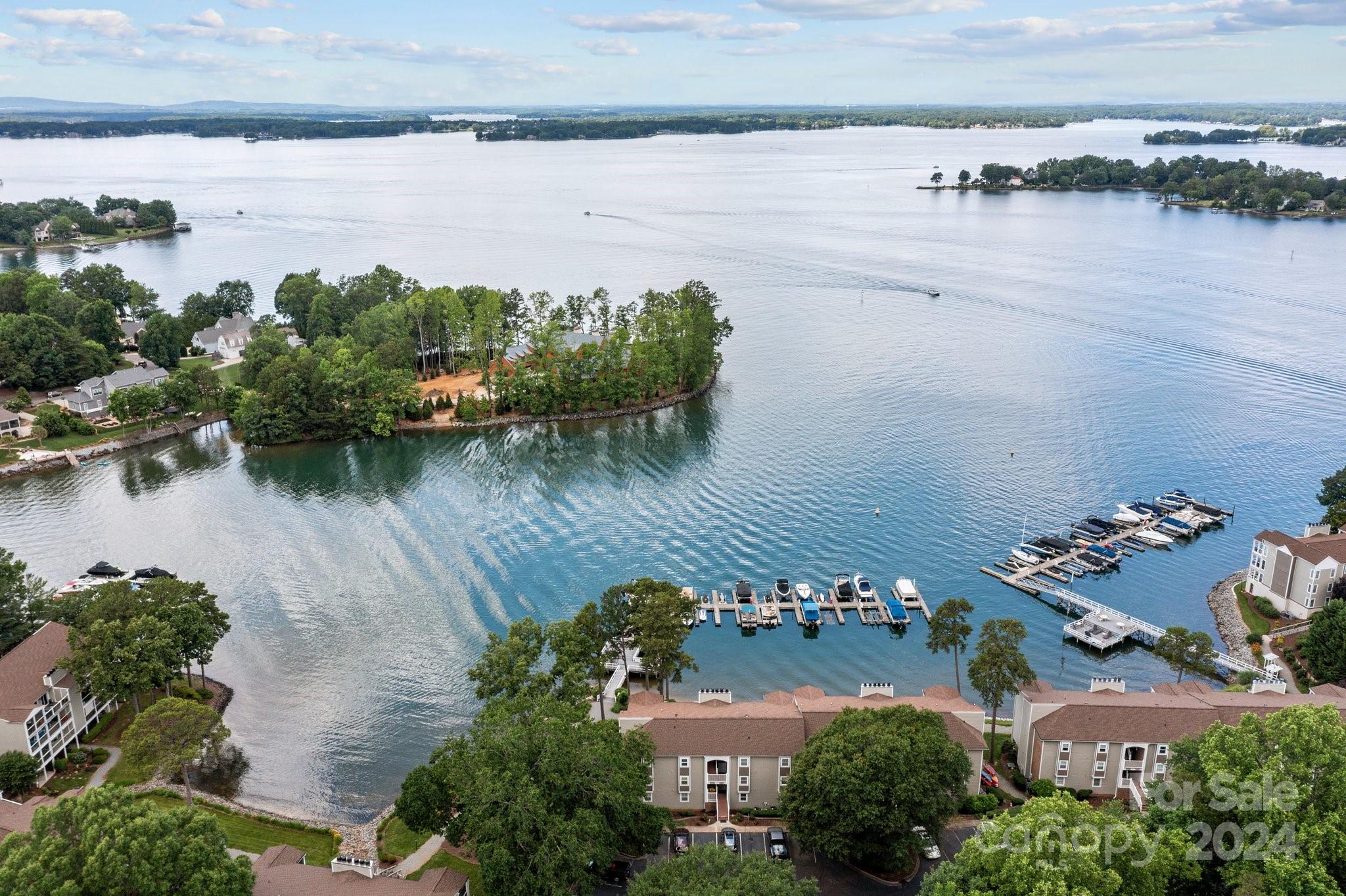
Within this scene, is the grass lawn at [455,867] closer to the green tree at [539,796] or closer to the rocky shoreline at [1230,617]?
the green tree at [539,796]

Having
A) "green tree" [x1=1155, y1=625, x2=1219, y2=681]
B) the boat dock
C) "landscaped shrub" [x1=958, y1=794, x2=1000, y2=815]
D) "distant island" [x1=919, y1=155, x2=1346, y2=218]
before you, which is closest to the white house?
the boat dock

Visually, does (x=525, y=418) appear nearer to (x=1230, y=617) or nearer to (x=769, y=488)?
(x=769, y=488)

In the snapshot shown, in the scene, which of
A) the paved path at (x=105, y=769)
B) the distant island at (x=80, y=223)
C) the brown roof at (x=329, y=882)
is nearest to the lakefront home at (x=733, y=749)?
the brown roof at (x=329, y=882)

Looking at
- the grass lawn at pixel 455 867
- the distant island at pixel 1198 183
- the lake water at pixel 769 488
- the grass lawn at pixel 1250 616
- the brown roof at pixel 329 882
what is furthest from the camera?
the distant island at pixel 1198 183

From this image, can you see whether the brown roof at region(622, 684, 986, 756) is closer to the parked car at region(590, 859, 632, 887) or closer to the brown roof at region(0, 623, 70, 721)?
the parked car at region(590, 859, 632, 887)

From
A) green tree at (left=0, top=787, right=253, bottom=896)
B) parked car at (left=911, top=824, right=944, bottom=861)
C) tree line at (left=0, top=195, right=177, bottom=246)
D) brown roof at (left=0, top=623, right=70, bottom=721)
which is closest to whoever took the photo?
green tree at (left=0, top=787, right=253, bottom=896)

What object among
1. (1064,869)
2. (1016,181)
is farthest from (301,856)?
(1016,181)

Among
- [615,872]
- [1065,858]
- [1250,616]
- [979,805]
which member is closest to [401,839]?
[615,872]
